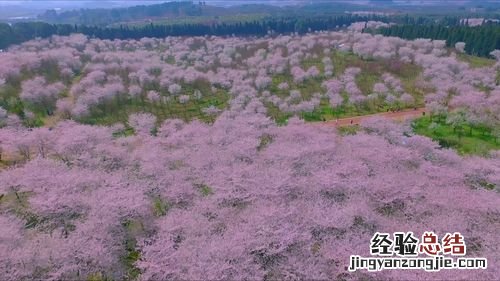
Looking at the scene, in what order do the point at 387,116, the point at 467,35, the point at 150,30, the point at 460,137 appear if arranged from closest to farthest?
the point at 460,137
the point at 387,116
the point at 467,35
the point at 150,30

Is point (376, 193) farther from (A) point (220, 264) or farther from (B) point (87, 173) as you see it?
(B) point (87, 173)

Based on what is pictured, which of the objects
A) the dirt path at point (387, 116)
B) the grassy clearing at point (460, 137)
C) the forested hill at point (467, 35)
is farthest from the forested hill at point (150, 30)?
the grassy clearing at point (460, 137)

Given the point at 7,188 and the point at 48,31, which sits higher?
the point at 48,31

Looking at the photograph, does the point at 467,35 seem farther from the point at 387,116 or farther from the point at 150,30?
the point at 150,30

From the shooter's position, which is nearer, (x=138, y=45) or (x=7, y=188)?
(x=7, y=188)

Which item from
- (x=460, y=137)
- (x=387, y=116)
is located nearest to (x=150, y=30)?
(x=387, y=116)

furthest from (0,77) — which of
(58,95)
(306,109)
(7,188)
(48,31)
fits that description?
(48,31)
